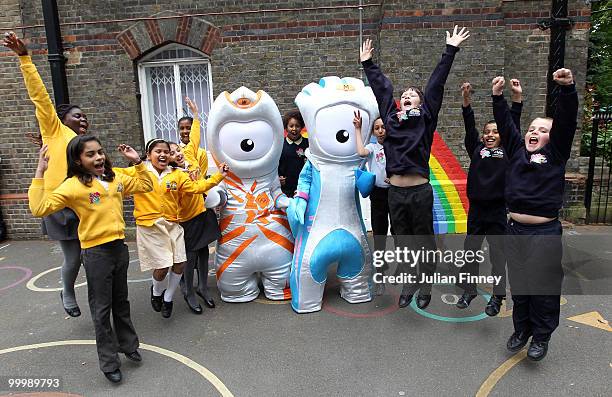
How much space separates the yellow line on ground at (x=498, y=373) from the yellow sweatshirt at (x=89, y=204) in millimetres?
2617

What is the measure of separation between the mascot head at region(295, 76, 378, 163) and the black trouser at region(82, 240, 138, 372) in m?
1.82

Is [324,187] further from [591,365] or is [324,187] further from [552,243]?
[591,365]

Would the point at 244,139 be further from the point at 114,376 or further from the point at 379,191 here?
the point at 114,376

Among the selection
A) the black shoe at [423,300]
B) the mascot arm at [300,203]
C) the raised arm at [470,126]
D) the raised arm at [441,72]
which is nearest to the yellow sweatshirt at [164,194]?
the mascot arm at [300,203]

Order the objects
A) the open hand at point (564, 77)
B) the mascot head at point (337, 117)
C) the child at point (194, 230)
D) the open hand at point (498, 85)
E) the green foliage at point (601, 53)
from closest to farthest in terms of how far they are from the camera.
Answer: the open hand at point (564, 77) → the open hand at point (498, 85) → the mascot head at point (337, 117) → the child at point (194, 230) → the green foliage at point (601, 53)

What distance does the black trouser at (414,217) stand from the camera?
11.2ft

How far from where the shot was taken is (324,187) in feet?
12.5

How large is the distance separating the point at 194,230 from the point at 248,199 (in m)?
0.57

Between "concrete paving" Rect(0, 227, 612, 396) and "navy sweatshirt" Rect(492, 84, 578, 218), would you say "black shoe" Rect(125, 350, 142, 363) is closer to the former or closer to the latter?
"concrete paving" Rect(0, 227, 612, 396)

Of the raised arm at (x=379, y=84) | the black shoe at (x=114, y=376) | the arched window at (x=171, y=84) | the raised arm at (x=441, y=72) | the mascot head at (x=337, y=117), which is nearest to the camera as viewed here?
the black shoe at (x=114, y=376)

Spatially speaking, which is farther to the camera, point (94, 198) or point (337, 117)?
point (337, 117)

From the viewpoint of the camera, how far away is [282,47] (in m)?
6.44

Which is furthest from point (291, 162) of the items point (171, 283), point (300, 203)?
point (171, 283)

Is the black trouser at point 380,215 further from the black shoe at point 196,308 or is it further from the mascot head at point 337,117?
the black shoe at point 196,308
